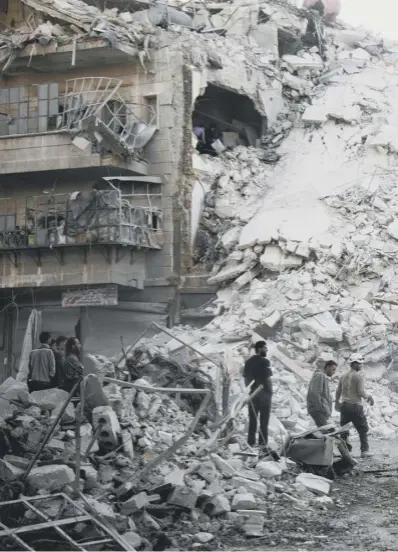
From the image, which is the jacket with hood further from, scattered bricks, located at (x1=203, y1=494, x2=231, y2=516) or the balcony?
the balcony

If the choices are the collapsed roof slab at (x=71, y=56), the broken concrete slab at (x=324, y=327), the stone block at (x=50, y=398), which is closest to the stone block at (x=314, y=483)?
the stone block at (x=50, y=398)

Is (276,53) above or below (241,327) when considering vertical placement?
above

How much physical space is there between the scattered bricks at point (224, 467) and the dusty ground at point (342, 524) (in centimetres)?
65

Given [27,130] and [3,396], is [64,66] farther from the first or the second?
[3,396]

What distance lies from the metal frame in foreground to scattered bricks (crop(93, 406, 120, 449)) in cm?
195

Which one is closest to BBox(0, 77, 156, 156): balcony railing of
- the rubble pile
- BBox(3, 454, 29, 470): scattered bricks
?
the rubble pile

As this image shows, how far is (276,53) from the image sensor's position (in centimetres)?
3062

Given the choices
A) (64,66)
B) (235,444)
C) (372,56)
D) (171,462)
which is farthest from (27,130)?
(171,462)

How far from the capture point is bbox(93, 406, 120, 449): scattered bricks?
11.7m

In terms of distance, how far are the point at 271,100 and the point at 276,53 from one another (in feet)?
5.65


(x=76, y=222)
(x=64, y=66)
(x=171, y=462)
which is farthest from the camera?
(x=64, y=66)

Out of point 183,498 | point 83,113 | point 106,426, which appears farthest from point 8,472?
point 83,113

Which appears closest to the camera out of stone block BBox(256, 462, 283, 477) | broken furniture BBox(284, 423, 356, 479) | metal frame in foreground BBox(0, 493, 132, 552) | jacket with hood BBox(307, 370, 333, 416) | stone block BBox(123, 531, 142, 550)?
metal frame in foreground BBox(0, 493, 132, 552)

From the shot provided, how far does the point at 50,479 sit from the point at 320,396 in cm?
537
